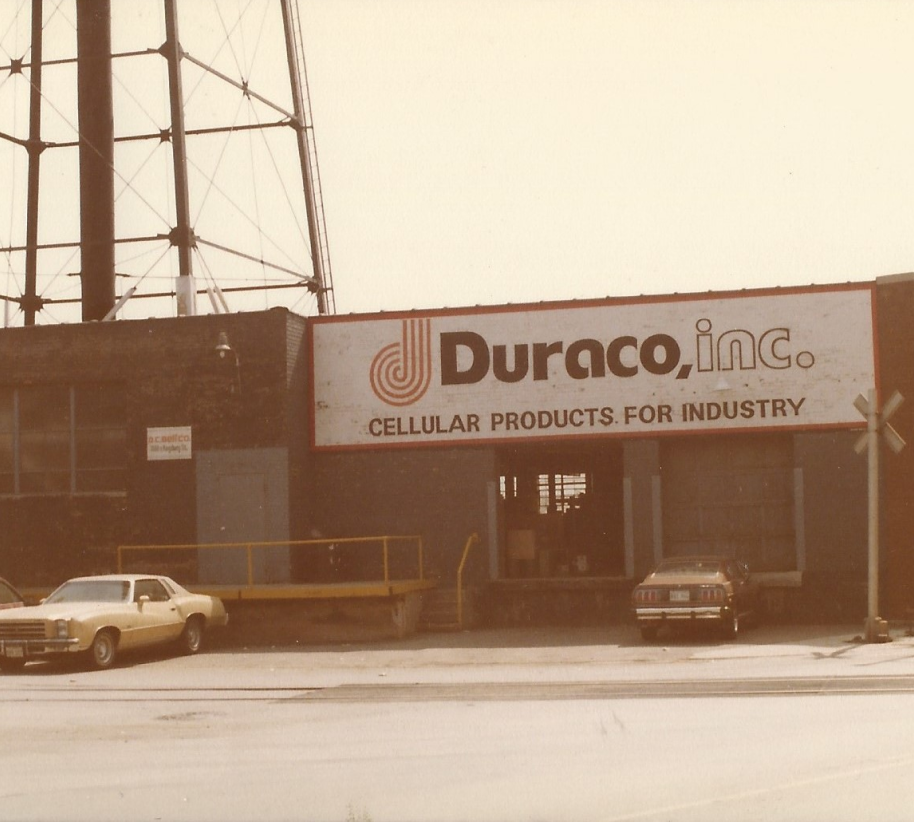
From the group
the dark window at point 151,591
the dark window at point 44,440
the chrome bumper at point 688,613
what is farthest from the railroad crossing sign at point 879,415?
the dark window at point 44,440

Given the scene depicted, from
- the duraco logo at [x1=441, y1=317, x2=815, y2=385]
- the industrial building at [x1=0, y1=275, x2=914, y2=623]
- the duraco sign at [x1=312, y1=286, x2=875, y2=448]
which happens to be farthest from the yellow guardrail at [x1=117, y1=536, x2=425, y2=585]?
the duraco logo at [x1=441, y1=317, x2=815, y2=385]

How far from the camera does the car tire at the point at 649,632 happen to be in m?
23.8

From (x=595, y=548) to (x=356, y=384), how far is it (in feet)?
23.4

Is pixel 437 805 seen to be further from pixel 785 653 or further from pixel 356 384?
pixel 356 384

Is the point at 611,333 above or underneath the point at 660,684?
above

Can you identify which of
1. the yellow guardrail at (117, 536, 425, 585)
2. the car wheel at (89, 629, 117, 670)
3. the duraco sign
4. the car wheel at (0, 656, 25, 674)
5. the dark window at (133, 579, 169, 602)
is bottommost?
the car wheel at (0, 656, 25, 674)

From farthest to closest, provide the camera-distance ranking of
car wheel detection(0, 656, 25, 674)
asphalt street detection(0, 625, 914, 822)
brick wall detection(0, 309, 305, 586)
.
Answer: brick wall detection(0, 309, 305, 586) < car wheel detection(0, 656, 25, 674) < asphalt street detection(0, 625, 914, 822)

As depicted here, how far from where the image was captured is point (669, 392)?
28.6 m

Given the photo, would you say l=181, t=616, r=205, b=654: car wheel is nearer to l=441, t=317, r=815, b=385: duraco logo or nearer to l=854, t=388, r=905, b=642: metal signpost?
l=441, t=317, r=815, b=385: duraco logo

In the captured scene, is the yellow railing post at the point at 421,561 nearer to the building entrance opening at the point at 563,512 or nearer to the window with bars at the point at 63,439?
the building entrance opening at the point at 563,512

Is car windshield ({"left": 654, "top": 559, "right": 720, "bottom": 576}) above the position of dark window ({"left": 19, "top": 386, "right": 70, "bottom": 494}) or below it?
below

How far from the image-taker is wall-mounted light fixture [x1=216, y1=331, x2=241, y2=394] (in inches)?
1127

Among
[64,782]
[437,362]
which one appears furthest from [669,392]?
[64,782]

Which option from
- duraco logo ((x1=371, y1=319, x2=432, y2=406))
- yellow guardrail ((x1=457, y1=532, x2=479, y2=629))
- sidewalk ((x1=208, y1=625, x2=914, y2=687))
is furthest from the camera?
duraco logo ((x1=371, y1=319, x2=432, y2=406))
